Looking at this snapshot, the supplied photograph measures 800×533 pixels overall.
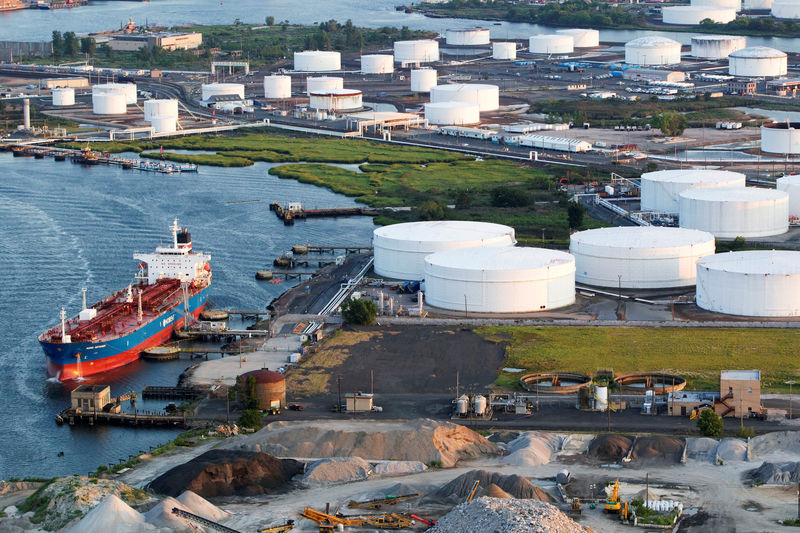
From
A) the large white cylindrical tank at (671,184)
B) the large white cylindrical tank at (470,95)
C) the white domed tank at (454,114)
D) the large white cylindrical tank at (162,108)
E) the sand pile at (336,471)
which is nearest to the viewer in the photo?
the sand pile at (336,471)

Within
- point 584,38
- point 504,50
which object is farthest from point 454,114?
point 584,38

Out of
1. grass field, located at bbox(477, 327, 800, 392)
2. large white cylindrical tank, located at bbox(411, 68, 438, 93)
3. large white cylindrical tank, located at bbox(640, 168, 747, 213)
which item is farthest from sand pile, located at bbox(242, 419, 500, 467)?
large white cylindrical tank, located at bbox(411, 68, 438, 93)

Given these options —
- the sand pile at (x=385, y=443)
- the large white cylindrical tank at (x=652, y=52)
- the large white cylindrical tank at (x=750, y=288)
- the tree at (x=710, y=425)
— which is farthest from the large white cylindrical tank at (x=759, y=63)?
the sand pile at (x=385, y=443)

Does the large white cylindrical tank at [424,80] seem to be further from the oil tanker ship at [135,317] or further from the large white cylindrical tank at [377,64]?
the oil tanker ship at [135,317]

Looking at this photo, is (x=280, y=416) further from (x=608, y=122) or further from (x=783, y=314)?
(x=608, y=122)

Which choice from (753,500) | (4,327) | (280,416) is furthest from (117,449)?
(753,500)
